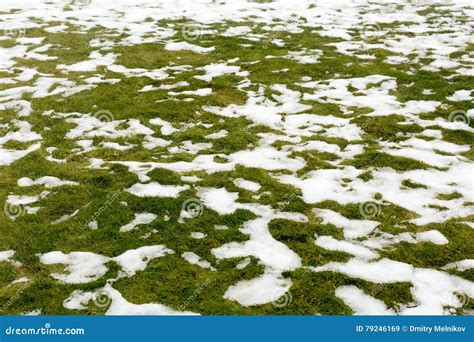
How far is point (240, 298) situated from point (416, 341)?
2.15 metres

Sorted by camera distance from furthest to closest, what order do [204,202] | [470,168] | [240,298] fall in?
[470,168], [204,202], [240,298]

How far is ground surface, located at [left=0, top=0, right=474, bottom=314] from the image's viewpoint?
19.3ft

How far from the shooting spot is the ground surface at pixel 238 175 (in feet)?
19.3

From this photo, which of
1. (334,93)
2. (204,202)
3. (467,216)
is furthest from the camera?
(334,93)

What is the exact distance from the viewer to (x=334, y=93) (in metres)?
11.5

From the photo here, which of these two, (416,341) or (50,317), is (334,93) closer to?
(416,341)

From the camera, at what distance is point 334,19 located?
716 inches

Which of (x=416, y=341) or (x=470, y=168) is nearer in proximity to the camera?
(x=416, y=341)

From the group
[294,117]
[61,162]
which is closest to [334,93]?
[294,117]

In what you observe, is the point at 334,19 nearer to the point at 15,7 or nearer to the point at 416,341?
the point at 15,7

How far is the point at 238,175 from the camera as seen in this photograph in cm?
823

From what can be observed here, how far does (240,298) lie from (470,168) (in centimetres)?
514

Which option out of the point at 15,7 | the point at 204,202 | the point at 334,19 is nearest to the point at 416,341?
the point at 204,202

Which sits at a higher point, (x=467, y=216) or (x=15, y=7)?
(x=15, y=7)
